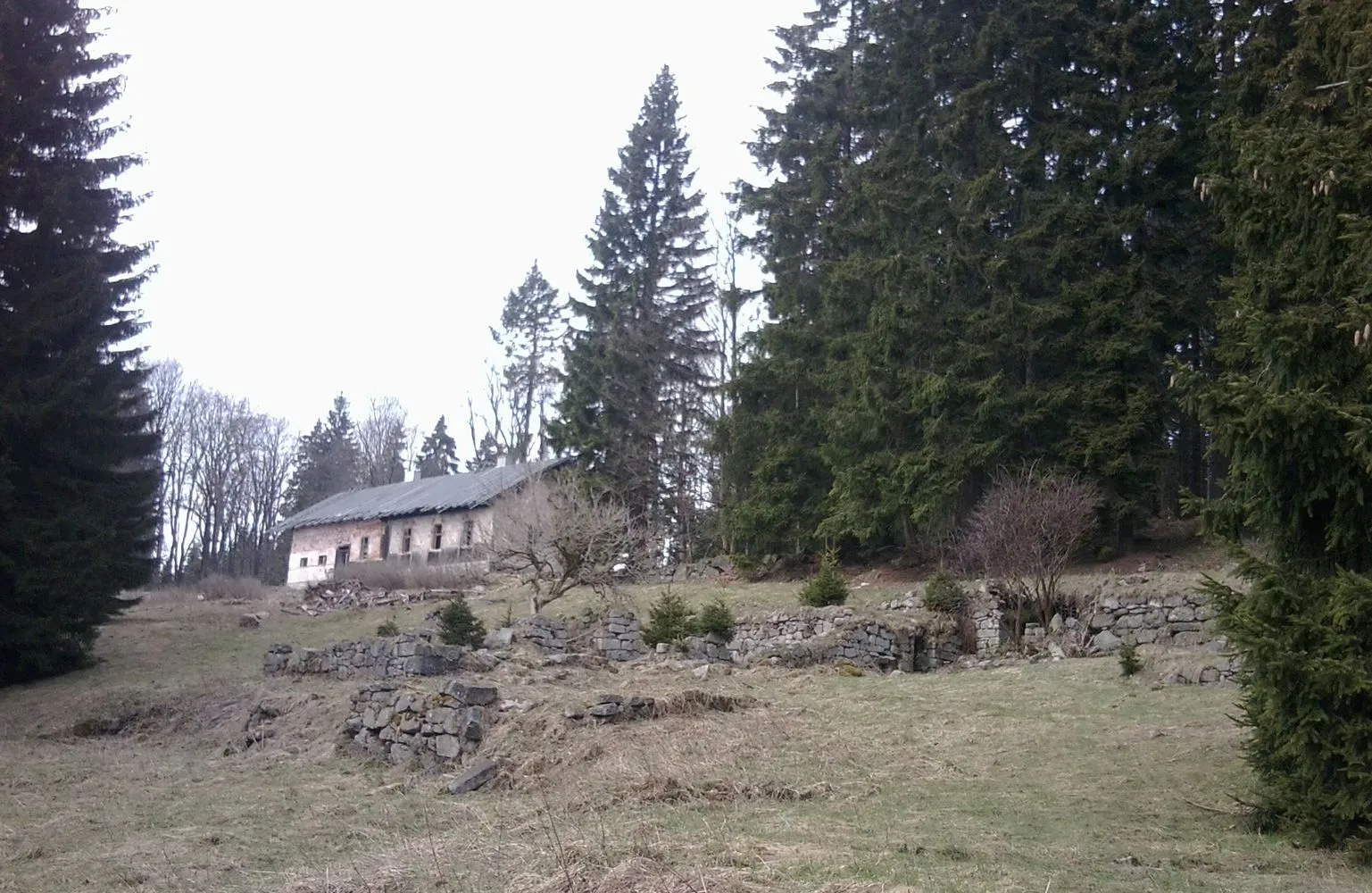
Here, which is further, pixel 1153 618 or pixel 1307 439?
pixel 1153 618

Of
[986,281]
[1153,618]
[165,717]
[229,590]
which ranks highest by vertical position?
[986,281]

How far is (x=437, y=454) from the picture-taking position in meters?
66.6

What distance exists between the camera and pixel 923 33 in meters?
28.6

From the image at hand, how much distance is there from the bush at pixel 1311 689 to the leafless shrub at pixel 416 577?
2736 centimetres

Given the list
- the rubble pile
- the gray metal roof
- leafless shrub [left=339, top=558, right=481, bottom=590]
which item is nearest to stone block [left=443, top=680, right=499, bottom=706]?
the rubble pile

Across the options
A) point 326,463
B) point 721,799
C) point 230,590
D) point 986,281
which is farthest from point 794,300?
point 326,463

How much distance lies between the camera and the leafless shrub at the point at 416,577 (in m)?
33.3

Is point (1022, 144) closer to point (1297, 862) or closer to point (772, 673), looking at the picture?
point (772, 673)

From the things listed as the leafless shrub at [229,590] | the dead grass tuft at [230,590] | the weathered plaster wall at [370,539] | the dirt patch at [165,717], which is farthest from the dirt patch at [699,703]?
the leafless shrub at [229,590]

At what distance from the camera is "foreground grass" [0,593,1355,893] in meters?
6.46

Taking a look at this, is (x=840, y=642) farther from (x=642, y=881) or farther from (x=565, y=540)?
(x=642, y=881)

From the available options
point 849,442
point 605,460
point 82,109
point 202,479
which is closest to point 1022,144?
point 849,442

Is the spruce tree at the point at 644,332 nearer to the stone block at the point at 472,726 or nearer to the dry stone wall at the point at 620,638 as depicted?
the dry stone wall at the point at 620,638

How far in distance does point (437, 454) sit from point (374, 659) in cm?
5100
